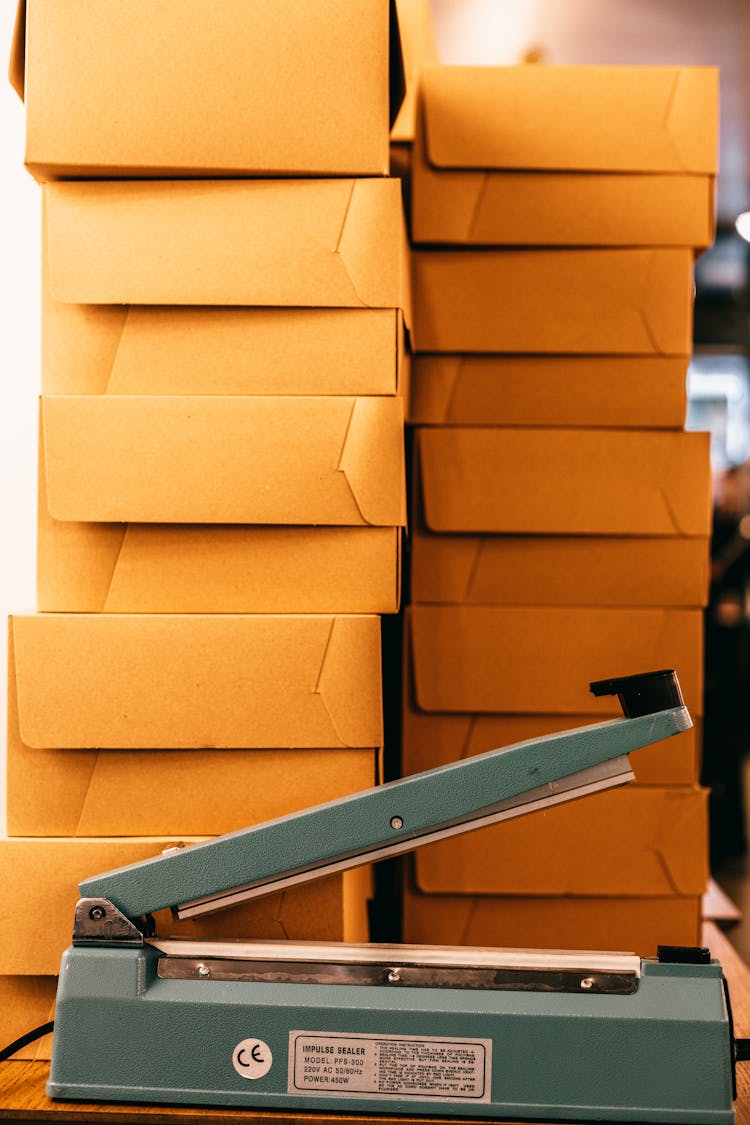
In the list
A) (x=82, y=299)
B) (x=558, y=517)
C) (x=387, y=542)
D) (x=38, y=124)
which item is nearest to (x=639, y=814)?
(x=558, y=517)

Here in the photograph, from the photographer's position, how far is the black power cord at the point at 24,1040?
942mm

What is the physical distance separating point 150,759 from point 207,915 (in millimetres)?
156

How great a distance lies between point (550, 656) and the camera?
4.04 ft

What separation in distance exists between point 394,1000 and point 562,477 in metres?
0.64

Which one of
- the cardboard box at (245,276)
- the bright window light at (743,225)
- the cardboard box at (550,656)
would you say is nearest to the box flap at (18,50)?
the cardboard box at (245,276)

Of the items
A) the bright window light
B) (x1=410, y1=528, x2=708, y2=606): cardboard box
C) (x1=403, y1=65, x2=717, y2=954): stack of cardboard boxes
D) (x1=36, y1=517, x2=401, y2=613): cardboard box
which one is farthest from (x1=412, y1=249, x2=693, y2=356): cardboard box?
the bright window light

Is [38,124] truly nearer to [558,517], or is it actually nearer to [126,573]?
[126,573]

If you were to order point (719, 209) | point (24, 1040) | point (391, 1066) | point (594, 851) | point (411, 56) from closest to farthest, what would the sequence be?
point (391, 1066) → point (24, 1040) → point (594, 851) → point (411, 56) → point (719, 209)

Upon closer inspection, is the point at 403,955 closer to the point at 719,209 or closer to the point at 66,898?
the point at 66,898

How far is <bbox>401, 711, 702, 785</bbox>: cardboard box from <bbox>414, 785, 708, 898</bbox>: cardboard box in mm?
28

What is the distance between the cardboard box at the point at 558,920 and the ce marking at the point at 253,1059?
0.43 m

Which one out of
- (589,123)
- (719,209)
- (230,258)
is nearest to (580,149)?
(589,123)

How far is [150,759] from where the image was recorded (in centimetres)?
103

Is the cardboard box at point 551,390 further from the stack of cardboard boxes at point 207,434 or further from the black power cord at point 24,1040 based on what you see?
the black power cord at point 24,1040
